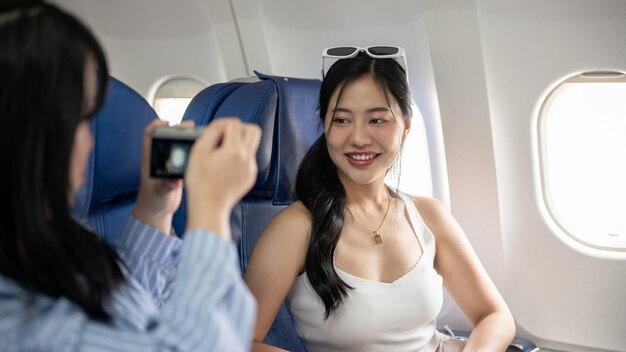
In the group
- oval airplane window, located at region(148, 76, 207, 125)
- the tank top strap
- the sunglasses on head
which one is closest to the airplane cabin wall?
the sunglasses on head

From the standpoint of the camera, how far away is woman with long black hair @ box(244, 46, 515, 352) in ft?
7.16

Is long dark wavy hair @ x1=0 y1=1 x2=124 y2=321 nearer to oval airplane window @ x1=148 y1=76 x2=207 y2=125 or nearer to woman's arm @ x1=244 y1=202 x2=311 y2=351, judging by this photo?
woman's arm @ x1=244 y1=202 x2=311 y2=351

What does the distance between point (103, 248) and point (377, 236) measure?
1.19 meters

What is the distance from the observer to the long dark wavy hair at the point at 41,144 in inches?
42.0

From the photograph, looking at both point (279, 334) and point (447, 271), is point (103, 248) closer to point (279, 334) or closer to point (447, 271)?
point (279, 334)

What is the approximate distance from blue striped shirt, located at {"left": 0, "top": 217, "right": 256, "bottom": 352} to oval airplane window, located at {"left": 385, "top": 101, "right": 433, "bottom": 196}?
199 centimetres

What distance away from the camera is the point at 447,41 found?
2900 millimetres

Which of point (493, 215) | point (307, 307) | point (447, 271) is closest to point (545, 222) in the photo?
point (493, 215)

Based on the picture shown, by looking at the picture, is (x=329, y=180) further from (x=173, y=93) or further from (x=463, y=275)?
(x=173, y=93)

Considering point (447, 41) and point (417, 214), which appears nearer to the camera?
point (417, 214)

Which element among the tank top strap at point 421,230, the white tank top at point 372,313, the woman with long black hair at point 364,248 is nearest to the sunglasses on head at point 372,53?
the woman with long black hair at point 364,248

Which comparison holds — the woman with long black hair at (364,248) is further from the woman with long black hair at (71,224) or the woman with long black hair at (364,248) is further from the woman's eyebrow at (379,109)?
the woman with long black hair at (71,224)

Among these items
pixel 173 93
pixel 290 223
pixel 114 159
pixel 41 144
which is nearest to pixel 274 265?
pixel 290 223

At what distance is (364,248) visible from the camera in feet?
7.60
